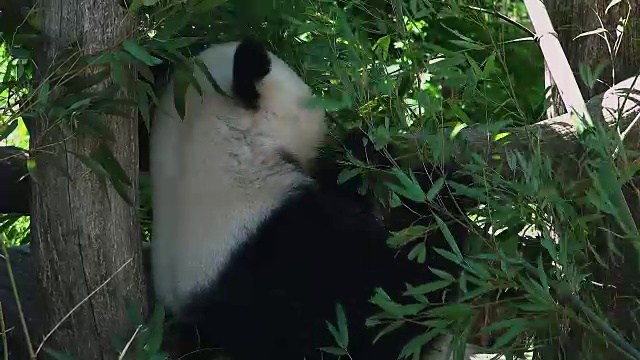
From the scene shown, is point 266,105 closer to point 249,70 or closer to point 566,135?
point 249,70

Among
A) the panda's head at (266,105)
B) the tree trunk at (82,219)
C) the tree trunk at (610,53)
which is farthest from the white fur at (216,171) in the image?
the tree trunk at (610,53)

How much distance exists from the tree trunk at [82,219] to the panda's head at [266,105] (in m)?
0.25

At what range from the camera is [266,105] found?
6.63 ft

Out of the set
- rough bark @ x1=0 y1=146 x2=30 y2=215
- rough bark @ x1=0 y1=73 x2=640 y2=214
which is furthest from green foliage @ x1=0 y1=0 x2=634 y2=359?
rough bark @ x1=0 y1=146 x2=30 y2=215

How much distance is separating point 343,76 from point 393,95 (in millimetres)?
135

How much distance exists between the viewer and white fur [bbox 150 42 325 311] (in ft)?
6.62

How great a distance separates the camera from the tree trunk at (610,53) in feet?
6.62

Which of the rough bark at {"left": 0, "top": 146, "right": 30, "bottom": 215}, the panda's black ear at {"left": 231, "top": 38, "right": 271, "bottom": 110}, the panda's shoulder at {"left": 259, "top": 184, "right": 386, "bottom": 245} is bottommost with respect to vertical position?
the panda's shoulder at {"left": 259, "top": 184, "right": 386, "bottom": 245}

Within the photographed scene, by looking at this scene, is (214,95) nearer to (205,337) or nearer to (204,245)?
(204,245)

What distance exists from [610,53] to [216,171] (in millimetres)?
1112

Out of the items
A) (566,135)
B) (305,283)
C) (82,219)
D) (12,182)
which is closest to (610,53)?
(566,135)

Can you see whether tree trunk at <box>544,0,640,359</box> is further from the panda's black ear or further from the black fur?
the panda's black ear

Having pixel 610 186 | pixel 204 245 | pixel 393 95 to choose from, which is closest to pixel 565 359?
pixel 610 186

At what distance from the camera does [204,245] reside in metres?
2.01
